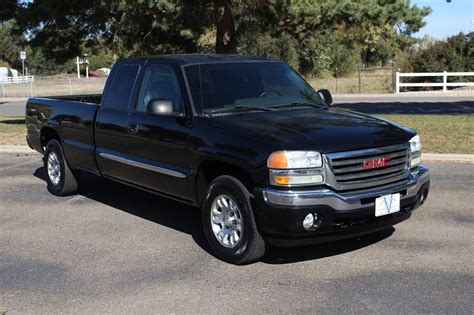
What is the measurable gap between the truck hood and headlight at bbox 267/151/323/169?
0.15 ft

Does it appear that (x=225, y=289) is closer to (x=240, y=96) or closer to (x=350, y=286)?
(x=350, y=286)

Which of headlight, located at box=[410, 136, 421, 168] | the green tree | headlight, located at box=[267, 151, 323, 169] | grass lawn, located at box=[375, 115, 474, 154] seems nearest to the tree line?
the green tree

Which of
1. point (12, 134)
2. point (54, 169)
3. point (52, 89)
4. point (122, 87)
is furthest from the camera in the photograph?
point (52, 89)

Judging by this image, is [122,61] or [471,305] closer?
[471,305]

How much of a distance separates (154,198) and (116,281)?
3.08m

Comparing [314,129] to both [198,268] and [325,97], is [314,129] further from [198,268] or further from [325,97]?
[325,97]

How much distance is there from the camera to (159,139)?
5.93m

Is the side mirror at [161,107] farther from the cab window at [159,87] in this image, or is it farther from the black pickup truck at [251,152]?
the cab window at [159,87]

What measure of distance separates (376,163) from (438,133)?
7723mm

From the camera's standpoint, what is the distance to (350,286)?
15.2ft

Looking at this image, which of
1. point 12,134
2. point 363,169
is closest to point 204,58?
point 363,169

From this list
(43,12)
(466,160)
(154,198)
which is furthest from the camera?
(43,12)

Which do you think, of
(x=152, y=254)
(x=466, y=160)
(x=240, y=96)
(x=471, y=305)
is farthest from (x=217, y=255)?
(x=466, y=160)

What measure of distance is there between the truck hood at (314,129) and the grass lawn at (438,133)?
17.8 ft
